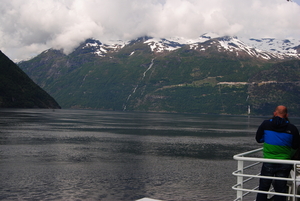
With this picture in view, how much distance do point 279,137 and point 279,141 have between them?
134 millimetres

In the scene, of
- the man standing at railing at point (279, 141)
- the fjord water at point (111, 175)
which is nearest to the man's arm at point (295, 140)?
the man standing at railing at point (279, 141)

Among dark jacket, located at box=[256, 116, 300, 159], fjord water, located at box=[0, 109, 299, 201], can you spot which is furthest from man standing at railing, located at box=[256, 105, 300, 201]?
fjord water, located at box=[0, 109, 299, 201]

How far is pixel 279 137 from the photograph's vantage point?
1153 centimetres

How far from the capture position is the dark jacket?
37.6 feet

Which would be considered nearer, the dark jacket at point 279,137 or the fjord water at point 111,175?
the dark jacket at point 279,137

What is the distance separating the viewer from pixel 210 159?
42500mm

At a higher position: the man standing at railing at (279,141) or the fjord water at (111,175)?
the man standing at railing at (279,141)

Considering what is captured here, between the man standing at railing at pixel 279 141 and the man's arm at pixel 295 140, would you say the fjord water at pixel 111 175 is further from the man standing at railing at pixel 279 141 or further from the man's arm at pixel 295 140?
the man's arm at pixel 295 140

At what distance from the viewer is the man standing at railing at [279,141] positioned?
1147cm

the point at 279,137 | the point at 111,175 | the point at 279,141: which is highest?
the point at 279,137

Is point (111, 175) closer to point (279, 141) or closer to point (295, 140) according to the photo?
point (279, 141)

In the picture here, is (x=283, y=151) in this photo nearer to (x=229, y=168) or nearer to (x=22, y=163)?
(x=229, y=168)

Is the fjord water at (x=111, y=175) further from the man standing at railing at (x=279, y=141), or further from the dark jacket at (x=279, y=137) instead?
the dark jacket at (x=279, y=137)

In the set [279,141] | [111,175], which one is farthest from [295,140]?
[111,175]
